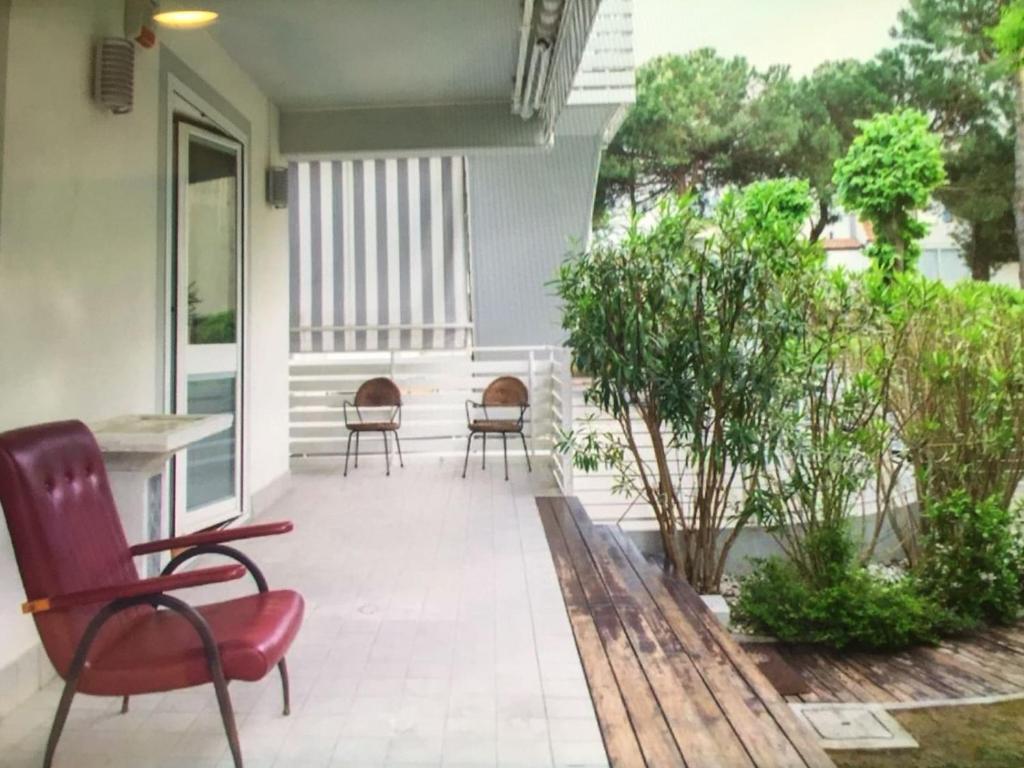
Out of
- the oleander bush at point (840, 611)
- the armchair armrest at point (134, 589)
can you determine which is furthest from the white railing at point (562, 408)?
the armchair armrest at point (134, 589)

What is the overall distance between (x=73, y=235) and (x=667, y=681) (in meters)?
2.70

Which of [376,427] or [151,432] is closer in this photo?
[151,432]

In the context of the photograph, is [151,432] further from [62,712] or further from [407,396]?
[407,396]

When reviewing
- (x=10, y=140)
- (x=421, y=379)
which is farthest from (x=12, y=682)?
(x=421, y=379)

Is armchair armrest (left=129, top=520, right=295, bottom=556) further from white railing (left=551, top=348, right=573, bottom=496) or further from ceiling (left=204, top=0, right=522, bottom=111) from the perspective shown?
white railing (left=551, top=348, right=573, bottom=496)

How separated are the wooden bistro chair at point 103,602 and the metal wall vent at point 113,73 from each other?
1433 millimetres

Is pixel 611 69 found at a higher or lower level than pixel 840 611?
higher

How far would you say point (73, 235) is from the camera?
2744mm

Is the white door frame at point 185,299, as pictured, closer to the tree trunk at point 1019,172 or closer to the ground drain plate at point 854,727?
the ground drain plate at point 854,727

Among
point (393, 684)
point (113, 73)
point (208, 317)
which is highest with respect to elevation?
point (113, 73)

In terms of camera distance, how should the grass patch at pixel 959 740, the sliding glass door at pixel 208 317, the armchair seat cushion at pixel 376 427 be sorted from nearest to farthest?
1. the grass patch at pixel 959 740
2. the sliding glass door at pixel 208 317
3. the armchair seat cushion at pixel 376 427

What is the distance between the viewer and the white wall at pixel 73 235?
2379 millimetres

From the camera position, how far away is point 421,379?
7.40m

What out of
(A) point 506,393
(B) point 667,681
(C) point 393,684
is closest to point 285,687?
(C) point 393,684
